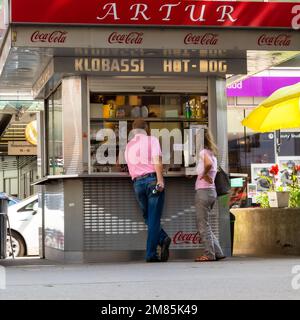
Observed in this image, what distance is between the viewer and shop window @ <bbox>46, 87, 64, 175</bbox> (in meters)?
12.9

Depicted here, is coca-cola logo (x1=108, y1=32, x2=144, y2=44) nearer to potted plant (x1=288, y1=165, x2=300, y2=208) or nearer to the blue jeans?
the blue jeans

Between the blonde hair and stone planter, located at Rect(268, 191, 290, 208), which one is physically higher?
the blonde hair

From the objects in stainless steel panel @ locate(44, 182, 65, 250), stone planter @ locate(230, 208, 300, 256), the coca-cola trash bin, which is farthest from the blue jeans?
the coca-cola trash bin

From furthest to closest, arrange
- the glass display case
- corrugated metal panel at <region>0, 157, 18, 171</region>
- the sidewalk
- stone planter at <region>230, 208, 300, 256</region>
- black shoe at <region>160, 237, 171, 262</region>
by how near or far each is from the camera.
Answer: corrugated metal panel at <region>0, 157, 18, 171</region>, stone planter at <region>230, 208, 300, 256</region>, the glass display case, black shoe at <region>160, 237, 171, 262</region>, the sidewalk

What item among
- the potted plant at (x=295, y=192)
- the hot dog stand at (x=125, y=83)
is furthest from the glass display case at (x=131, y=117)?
the potted plant at (x=295, y=192)

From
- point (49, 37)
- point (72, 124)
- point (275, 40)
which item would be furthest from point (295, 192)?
point (49, 37)

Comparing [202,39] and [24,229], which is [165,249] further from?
[24,229]

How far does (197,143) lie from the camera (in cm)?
1198

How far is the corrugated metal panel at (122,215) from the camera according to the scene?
1193 cm

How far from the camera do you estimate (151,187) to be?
11.5 m

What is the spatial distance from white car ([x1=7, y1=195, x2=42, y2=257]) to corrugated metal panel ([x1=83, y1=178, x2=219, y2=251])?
491cm

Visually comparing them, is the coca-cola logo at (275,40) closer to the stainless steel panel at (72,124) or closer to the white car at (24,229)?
the stainless steel panel at (72,124)
